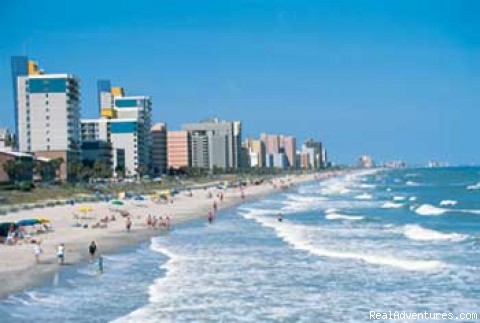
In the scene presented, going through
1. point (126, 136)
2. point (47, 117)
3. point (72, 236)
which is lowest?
point (72, 236)

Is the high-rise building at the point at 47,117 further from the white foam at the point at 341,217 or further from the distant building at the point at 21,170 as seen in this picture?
the white foam at the point at 341,217

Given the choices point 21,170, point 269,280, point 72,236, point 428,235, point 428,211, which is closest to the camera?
point 269,280

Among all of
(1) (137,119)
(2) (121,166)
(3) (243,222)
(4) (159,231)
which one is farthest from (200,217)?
(1) (137,119)

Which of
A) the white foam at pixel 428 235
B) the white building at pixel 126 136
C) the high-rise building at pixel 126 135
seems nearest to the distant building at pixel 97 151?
the high-rise building at pixel 126 135

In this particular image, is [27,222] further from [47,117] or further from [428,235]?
[47,117]

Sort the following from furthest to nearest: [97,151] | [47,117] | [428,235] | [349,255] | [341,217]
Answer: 1. [97,151]
2. [47,117]
3. [341,217]
4. [428,235]
5. [349,255]

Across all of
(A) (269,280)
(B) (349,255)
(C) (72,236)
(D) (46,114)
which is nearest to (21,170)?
(D) (46,114)

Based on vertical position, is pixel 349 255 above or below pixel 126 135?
below

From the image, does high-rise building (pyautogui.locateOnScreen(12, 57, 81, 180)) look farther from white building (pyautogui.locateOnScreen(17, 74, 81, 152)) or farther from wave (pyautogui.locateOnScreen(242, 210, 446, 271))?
wave (pyautogui.locateOnScreen(242, 210, 446, 271))
